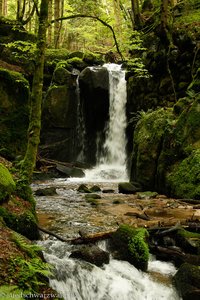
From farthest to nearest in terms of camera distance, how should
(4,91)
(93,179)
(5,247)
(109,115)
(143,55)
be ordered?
(109,115) → (143,55) → (93,179) → (4,91) → (5,247)

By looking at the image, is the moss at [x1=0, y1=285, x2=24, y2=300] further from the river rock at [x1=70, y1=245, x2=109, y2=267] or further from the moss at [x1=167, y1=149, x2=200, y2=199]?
the moss at [x1=167, y1=149, x2=200, y2=199]

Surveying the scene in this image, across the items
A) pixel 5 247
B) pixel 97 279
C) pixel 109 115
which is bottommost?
pixel 97 279

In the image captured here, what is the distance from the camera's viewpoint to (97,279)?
498cm

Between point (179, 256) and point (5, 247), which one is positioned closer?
point (5, 247)

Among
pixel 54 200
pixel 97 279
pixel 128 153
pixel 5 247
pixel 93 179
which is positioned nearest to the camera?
pixel 5 247

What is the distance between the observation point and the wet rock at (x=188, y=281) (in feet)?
15.5

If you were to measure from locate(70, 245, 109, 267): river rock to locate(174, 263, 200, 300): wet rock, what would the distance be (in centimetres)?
112

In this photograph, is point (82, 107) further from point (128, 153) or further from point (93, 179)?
point (93, 179)

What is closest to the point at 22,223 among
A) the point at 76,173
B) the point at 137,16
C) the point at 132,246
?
the point at 132,246

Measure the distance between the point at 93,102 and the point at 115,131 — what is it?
237 cm

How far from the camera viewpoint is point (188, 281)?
4.91 m

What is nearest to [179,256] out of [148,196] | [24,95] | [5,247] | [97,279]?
[97,279]

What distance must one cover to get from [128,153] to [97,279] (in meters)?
14.9

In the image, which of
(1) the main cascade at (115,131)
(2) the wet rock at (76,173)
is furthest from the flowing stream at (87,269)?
(1) the main cascade at (115,131)
